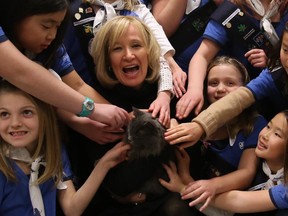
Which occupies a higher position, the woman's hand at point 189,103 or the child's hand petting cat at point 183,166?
the woman's hand at point 189,103

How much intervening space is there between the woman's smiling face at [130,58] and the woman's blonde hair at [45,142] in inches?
12.6

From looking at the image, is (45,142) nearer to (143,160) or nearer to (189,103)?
(143,160)

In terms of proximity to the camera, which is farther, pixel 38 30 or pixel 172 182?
pixel 172 182

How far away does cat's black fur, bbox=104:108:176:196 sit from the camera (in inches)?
58.1

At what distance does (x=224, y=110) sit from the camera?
162cm

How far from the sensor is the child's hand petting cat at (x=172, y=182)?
1571 millimetres

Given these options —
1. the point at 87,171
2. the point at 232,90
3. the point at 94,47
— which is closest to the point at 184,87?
the point at 232,90

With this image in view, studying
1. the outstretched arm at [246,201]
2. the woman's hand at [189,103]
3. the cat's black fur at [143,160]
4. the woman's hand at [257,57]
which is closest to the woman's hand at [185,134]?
the cat's black fur at [143,160]

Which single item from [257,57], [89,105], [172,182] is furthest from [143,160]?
[257,57]

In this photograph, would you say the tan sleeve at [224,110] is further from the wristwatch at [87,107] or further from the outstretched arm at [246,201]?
the wristwatch at [87,107]

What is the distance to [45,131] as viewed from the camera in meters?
1.51

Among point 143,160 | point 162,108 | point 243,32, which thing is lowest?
point 143,160

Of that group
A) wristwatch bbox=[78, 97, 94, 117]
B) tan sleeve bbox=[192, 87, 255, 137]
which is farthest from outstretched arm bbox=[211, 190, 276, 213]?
wristwatch bbox=[78, 97, 94, 117]

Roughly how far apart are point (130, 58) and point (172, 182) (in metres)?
0.49
